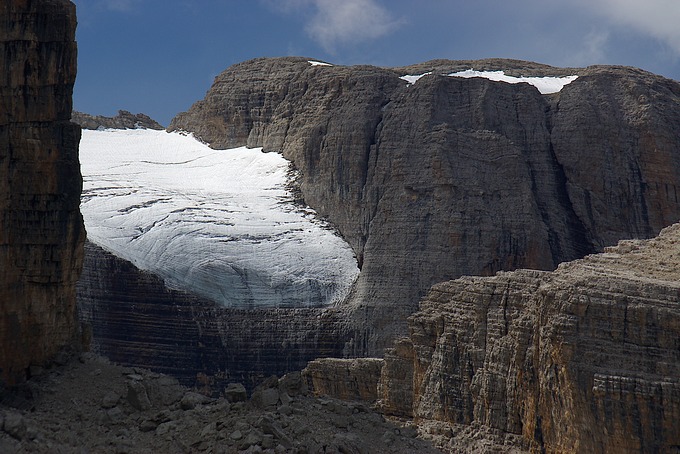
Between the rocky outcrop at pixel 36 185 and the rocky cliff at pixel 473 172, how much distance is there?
19098 millimetres

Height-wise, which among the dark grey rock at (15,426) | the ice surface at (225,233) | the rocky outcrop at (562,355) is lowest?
the dark grey rock at (15,426)

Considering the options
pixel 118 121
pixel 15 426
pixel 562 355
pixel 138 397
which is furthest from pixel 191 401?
pixel 118 121

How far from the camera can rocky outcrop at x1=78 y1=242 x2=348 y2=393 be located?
45375mm

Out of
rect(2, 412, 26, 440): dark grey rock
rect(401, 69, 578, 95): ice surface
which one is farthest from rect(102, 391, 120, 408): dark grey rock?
rect(401, 69, 578, 95): ice surface

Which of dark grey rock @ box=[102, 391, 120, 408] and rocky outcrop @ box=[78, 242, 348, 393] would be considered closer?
dark grey rock @ box=[102, 391, 120, 408]

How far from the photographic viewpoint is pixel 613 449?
28.3m

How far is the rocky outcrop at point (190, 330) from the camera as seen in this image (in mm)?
45375

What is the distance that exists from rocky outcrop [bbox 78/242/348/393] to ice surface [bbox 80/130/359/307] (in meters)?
0.60

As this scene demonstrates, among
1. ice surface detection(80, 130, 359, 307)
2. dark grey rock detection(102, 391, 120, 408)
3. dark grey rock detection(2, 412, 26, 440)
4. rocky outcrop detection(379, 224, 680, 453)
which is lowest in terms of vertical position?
dark grey rock detection(2, 412, 26, 440)

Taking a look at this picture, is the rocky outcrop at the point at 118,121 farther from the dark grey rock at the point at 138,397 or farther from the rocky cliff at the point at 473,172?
the dark grey rock at the point at 138,397

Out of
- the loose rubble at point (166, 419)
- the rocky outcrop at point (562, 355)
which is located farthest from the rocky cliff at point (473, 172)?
the loose rubble at point (166, 419)

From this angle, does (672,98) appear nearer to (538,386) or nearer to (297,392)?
(538,386)

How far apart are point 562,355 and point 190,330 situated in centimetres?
1870

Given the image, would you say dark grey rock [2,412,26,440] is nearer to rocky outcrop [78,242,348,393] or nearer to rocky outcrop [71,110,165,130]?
rocky outcrop [78,242,348,393]
